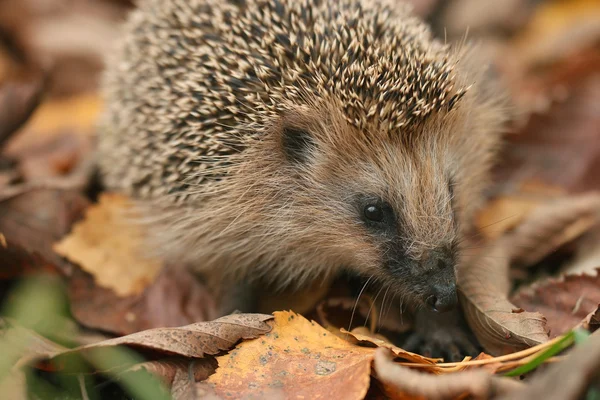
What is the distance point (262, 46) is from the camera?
2.62 metres

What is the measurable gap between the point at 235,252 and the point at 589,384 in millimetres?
1639

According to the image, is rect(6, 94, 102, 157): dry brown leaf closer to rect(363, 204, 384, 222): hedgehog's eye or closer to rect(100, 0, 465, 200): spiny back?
rect(100, 0, 465, 200): spiny back

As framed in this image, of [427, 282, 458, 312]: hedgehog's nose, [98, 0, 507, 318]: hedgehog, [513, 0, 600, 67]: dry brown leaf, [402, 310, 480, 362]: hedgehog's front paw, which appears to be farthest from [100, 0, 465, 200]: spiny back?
[513, 0, 600, 67]: dry brown leaf

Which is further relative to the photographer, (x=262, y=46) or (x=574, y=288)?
(x=262, y=46)

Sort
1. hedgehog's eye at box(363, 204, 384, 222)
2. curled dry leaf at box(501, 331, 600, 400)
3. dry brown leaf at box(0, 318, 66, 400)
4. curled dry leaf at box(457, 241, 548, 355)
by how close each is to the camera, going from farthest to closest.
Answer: hedgehog's eye at box(363, 204, 384, 222)
curled dry leaf at box(457, 241, 548, 355)
dry brown leaf at box(0, 318, 66, 400)
curled dry leaf at box(501, 331, 600, 400)

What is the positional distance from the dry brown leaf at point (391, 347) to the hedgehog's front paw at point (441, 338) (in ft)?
1.01

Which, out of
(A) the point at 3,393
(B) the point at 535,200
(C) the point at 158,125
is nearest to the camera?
(A) the point at 3,393

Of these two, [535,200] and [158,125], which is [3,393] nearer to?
[158,125]

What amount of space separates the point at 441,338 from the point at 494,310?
26 cm

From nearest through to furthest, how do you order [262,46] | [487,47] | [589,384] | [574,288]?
1. [589,384]
2. [574,288]
3. [262,46]
4. [487,47]

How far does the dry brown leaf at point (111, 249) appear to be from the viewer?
9.51 ft

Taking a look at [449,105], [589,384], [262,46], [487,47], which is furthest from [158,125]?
[487,47]

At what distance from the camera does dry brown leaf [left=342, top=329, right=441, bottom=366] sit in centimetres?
209

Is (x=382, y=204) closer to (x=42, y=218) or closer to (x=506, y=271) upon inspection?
→ (x=506, y=271)
